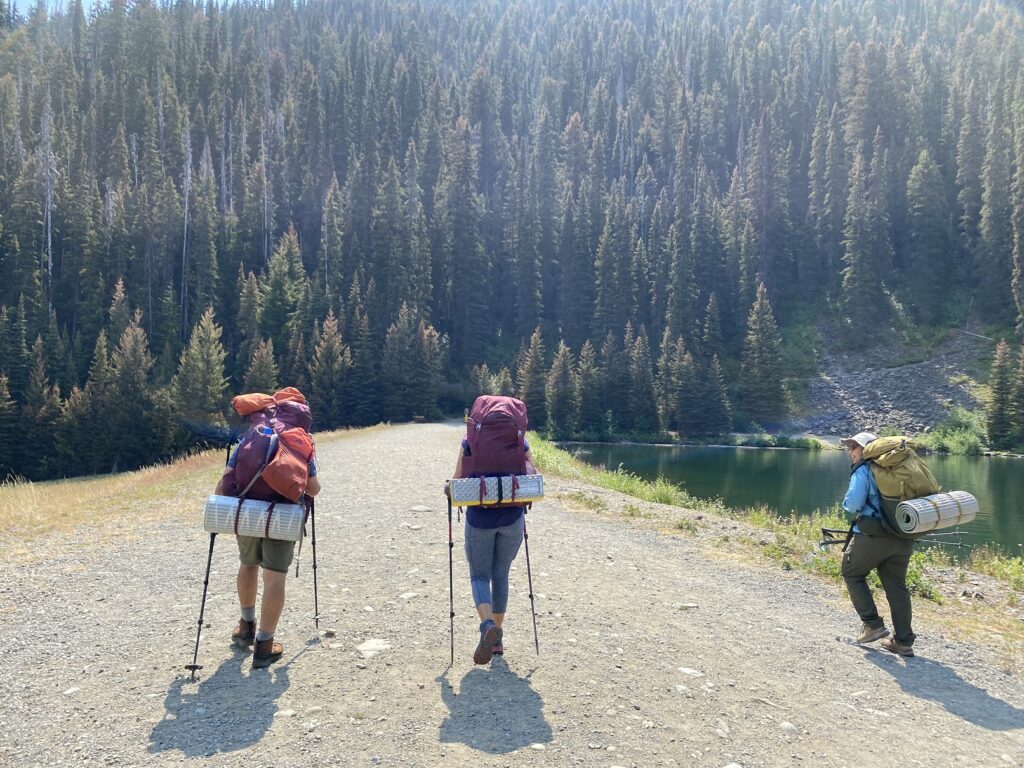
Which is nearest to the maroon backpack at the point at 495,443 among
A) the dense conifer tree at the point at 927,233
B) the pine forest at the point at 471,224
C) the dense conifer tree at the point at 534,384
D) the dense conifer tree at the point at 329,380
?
the pine forest at the point at 471,224

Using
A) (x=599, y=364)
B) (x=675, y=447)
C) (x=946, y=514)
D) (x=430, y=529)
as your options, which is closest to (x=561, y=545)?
(x=430, y=529)

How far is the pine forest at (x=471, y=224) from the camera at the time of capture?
2697 inches

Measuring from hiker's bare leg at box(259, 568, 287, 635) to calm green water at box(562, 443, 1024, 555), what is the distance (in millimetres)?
19523

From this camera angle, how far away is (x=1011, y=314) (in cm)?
7981

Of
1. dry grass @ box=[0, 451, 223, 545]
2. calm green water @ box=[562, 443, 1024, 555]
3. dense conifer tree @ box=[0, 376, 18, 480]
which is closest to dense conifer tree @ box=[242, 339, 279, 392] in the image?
dense conifer tree @ box=[0, 376, 18, 480]

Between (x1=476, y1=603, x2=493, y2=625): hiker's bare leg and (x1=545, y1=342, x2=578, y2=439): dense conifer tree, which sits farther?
(x1=545, y1=342, x2=578, y2=439): dense conifer tree

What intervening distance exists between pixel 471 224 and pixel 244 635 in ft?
302

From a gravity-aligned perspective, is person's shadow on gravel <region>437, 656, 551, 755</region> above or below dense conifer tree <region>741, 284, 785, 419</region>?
below

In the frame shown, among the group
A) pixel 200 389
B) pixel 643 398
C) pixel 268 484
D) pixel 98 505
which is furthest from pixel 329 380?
pixel 268 484

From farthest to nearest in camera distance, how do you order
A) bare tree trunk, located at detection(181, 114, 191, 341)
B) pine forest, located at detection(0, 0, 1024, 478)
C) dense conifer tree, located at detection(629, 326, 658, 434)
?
1. bare tree trunk, located at detection(181, 114, 191, 341)
2. dense conifer tree, located at detection(629, 326, 658, 434)
3. pine forest, located at detection(0, 0, 1024, 478)

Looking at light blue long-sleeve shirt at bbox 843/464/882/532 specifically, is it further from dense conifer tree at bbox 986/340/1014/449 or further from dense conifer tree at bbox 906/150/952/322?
dense conifer tree at bbox 906/150/952/322

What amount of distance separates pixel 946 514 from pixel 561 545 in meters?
6.00

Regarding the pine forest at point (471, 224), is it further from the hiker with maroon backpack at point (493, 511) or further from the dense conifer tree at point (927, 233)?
the hiker with maroon backpack at point (493, 511)

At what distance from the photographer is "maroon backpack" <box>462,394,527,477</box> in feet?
20.3
